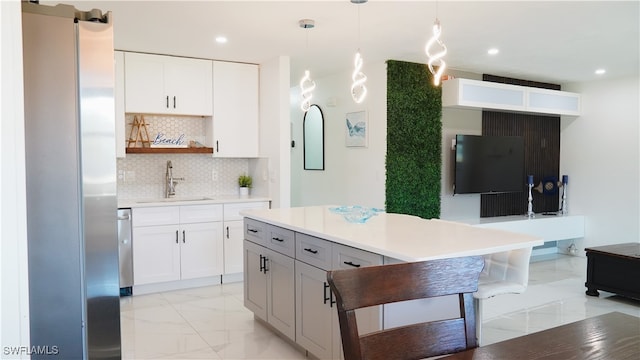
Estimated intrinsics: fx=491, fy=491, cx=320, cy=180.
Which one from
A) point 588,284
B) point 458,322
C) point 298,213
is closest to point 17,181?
point 458,322

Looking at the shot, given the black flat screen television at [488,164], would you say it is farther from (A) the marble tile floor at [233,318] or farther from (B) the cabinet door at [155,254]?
(B) the cabinet door at [155,254]

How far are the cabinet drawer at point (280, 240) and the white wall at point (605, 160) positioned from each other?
206 inches

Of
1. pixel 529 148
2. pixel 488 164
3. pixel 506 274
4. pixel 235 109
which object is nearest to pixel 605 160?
pixel 529 148

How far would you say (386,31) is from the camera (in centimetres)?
420

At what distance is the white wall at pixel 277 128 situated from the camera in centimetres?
523

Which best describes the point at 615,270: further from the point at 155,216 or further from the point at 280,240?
the point at 155,216

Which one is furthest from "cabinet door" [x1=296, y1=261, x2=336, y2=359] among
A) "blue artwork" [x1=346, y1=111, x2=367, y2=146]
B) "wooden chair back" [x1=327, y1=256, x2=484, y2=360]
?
"blue artwork" [x1=346, y1=111, x2=367, y2=146]

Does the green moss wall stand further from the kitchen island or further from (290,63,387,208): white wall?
the kitchen island

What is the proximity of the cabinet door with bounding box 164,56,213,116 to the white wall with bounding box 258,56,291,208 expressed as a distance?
24.8 inches

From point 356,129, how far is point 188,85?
199 cm

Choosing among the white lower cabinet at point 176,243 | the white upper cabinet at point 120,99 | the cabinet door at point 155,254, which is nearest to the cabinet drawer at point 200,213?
the white lower cabinet at point 176,243

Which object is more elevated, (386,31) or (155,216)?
(386,31)

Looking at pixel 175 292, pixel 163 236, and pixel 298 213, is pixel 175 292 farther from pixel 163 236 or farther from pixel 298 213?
pixel 298 213

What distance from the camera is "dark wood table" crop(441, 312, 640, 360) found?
4.08 ft
